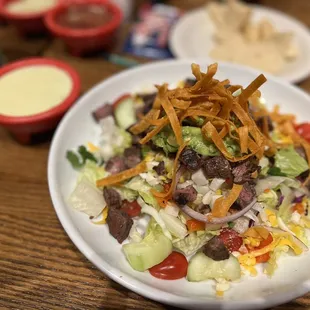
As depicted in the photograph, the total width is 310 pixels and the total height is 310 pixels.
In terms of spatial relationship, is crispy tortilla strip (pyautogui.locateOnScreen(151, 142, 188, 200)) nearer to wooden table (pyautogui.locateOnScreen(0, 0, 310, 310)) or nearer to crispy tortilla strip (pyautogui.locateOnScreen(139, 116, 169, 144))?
crispy tortilla strip (pyautogui.locateOnScreen(139, 116, 169, 144))

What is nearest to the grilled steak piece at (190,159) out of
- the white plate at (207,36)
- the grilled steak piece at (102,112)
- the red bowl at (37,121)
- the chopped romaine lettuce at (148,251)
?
the chopped romaine lettuce at (148,251)

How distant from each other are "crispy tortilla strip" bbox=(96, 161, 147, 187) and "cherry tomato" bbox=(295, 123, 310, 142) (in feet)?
3.12

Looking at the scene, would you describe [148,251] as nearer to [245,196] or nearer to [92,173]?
[245,196]


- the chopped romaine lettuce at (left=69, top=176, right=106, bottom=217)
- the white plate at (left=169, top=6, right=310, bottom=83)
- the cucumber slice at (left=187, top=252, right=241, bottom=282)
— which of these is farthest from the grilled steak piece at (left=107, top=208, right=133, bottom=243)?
the white plate at (left=169, top=6, right=310, bottom=83)

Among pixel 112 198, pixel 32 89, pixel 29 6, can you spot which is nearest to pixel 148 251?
pixel 112 198

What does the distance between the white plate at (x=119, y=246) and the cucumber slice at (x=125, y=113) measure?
6.6 inches

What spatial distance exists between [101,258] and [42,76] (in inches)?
58.7

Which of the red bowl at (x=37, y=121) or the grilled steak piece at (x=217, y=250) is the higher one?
the grilled steak piece at (x=217, y=250)

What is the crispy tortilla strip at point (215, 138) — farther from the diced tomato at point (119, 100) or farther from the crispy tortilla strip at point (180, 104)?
the diced tomato at point (119, 100)

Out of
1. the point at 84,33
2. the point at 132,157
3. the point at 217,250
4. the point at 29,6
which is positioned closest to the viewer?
the point at 217,250

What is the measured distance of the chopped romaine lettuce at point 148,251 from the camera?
5.46 ft

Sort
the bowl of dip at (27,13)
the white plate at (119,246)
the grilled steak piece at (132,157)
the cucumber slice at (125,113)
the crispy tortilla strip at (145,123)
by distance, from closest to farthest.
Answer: the white plate at (119,246)
the crispy tortilla strip at (145,123)
the grilled steak piece at (132,157)
the cucumber slice at (125,113)
the bowl of dip at (27,13)

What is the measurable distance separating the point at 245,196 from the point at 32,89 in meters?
1.57

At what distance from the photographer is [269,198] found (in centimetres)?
184
